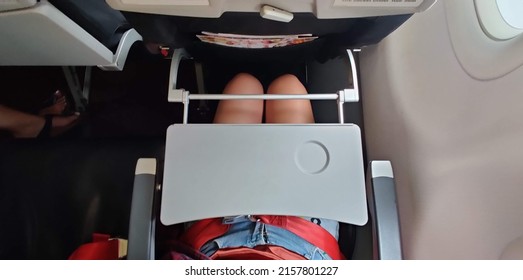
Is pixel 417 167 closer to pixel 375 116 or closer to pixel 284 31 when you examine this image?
pixel 375 116

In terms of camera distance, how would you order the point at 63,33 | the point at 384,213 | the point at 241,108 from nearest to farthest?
the point at 384,213 < the point at 63,33 < the point at 241,108

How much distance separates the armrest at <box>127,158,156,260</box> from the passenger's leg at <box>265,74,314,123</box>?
13.7 inches

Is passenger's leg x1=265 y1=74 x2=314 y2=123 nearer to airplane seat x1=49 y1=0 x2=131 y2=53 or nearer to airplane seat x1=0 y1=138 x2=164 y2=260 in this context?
airplane seat x1=0 y1=138 x2=164 y2=260

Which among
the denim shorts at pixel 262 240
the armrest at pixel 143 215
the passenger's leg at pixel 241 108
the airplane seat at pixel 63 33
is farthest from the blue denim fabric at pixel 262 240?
the airplane seat at pixel 63 33

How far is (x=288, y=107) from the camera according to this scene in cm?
101

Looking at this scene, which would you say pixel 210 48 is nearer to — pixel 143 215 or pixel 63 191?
pixel 143 215

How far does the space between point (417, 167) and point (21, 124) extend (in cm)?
128

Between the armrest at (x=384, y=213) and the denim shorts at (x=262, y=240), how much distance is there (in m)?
0.12

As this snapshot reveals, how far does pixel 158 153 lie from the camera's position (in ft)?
3.49

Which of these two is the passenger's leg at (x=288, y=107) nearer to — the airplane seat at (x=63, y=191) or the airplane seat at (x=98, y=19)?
the airplane seat at (x=63, y=191)

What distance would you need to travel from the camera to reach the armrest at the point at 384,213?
2.50 feet

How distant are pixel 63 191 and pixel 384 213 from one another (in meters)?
0.83

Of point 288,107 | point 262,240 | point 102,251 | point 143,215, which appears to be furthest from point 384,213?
point 102,251
